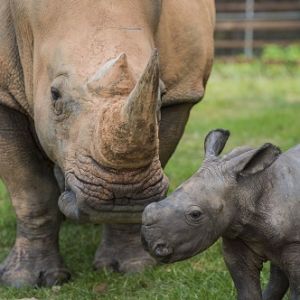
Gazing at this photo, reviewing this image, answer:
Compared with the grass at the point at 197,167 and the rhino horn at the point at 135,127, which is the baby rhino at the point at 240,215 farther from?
the grass at the point at 197,167

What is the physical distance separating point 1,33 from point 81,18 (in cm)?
76

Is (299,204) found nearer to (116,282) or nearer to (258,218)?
(258,218)

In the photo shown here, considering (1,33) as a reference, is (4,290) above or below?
below

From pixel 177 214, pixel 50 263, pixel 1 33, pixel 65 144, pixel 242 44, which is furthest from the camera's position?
pixel 242 44

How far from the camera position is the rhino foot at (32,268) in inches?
200

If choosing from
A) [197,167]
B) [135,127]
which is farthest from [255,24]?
[135,127]

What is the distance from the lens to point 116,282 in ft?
16.4

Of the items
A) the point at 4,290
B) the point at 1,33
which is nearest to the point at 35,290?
the point at 4,290

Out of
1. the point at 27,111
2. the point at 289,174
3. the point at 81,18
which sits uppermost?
the point at 81,18

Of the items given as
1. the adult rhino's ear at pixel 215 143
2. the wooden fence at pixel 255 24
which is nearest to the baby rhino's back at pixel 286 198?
the adult rhino's ear at pixel 215 143

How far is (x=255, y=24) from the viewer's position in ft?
60.1

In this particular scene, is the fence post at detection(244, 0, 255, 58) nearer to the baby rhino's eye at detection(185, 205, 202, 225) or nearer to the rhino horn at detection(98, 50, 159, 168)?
the rhino horn at detection(98, 50, 159, 168)

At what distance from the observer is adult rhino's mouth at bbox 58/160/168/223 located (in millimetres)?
3812

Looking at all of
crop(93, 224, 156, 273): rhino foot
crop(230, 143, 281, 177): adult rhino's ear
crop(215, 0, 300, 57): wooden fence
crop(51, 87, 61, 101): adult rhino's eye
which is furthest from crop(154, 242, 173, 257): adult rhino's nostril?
crop(215, 0, 300, 57): wooden fence
